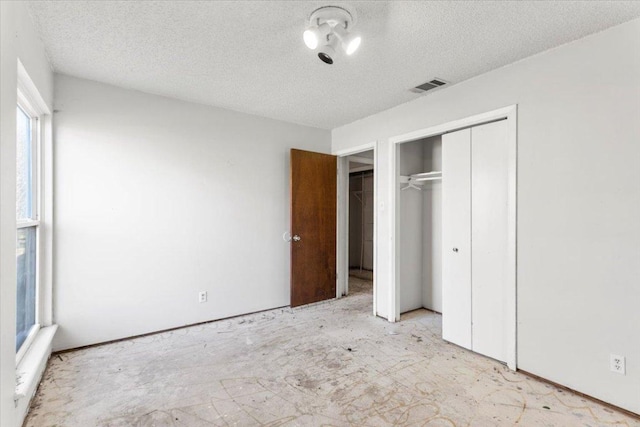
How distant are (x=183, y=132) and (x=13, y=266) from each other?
213 centimetres

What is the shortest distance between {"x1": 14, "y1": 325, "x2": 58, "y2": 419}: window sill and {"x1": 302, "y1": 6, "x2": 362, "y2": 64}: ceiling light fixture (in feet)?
8.86

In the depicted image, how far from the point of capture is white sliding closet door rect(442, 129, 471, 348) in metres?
2.91

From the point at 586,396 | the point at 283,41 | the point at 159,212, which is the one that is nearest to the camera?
the point at 586,396

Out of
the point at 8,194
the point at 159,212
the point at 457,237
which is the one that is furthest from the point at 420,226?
the point at 8,194

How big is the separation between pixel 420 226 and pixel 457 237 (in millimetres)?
1097

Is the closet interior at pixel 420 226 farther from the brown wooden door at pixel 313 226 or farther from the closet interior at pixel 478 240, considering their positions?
the brown wooden door at pixel 313 226

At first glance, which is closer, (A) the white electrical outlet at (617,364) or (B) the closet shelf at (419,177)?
(A) the white electrical outlet at (617,364)

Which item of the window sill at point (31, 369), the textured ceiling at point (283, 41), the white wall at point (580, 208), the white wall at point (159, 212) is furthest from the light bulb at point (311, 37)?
the window sill at point (31, 369)

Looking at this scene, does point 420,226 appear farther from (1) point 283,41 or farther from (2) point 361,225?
(2) point 361,225

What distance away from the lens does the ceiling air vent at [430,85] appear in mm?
2912

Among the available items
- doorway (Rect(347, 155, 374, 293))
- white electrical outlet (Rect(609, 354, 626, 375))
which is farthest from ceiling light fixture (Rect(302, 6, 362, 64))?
doorway (Rect(347, 155, 374, 293))

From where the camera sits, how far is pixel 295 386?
227 cm

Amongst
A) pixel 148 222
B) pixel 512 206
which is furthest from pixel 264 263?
pixel 512 206

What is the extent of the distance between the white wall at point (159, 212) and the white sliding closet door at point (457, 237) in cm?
207
